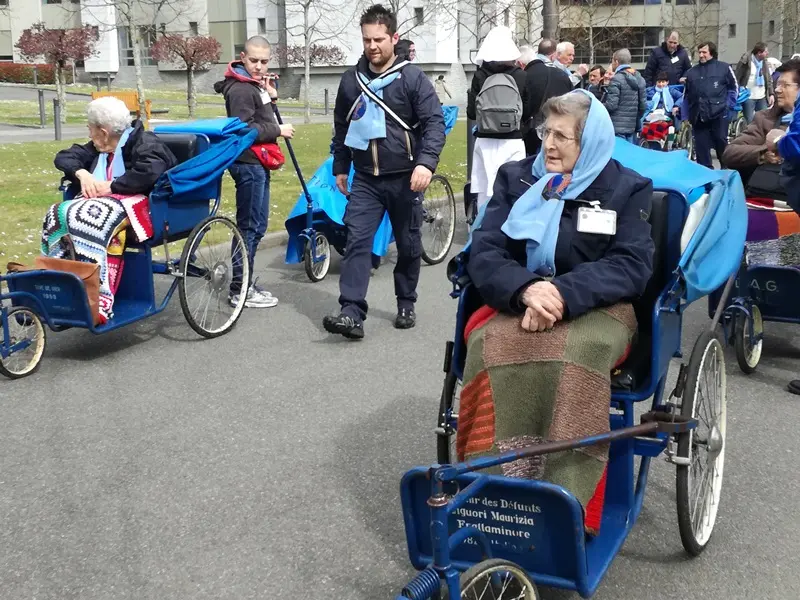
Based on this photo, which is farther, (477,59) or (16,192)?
(16,192)

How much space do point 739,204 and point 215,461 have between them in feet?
8.25

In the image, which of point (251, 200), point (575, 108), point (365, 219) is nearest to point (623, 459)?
point (575, 108)

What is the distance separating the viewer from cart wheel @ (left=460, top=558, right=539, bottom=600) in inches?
109

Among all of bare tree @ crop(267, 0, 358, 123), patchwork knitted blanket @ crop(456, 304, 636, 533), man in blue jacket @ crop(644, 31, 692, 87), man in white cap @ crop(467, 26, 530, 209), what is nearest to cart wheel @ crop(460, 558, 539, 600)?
patchwork knitted blanket @ crop(456, 304, 636, 533)

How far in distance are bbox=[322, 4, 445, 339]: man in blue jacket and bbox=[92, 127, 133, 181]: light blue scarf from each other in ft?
4.64

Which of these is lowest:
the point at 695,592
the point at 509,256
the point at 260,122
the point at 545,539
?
the point at 695,592

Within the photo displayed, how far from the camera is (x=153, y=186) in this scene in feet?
21.9

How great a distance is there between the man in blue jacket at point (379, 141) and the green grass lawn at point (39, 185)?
325 cm

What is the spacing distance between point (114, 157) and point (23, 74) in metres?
48.5

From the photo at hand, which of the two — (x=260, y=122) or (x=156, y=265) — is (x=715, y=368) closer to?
(x=156, y=265)

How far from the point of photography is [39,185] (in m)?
13.6

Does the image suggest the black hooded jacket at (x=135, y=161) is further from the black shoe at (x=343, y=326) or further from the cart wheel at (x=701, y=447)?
the cart wheel at (x=701, y=447)

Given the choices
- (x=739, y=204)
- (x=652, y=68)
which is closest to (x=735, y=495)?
(x=739, y=204)

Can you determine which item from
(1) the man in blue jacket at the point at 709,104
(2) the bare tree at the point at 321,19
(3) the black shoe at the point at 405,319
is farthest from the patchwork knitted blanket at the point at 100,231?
(2) the bare tree at the point at 321,19
